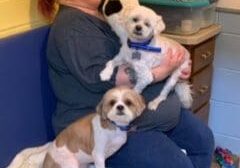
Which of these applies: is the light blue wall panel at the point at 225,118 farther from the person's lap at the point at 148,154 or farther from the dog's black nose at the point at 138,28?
the dog's black nose at the point at 138,28

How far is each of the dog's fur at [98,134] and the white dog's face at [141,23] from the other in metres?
0.21

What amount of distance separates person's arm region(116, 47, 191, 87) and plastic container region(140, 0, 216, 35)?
17.4 inches

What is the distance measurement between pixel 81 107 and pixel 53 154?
0.19 m

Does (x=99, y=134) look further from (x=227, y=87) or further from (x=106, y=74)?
(x=227, y=87)

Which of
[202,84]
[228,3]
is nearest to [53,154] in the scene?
[202,84]

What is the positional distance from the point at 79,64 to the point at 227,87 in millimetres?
1137

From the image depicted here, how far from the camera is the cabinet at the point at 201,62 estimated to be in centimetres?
212

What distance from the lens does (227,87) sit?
95.3 inches

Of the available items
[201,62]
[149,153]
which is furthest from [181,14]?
[149,153]

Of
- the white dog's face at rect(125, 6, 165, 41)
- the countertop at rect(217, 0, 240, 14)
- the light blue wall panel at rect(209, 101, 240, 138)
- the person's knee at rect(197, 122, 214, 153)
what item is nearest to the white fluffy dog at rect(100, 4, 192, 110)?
the white dog's face at rect(125, 6, 165, 41)

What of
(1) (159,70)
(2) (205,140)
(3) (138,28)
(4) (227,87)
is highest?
(3) (138,28)

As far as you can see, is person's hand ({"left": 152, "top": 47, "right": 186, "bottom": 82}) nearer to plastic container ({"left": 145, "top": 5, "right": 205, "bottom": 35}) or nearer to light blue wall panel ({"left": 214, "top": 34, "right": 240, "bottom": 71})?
plastic container ({"left": 145, "top": 5, "right": 205, "bottom": 35})

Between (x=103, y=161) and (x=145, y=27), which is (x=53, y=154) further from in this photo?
(x=145, y=27)

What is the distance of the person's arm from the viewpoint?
5.11 feet
